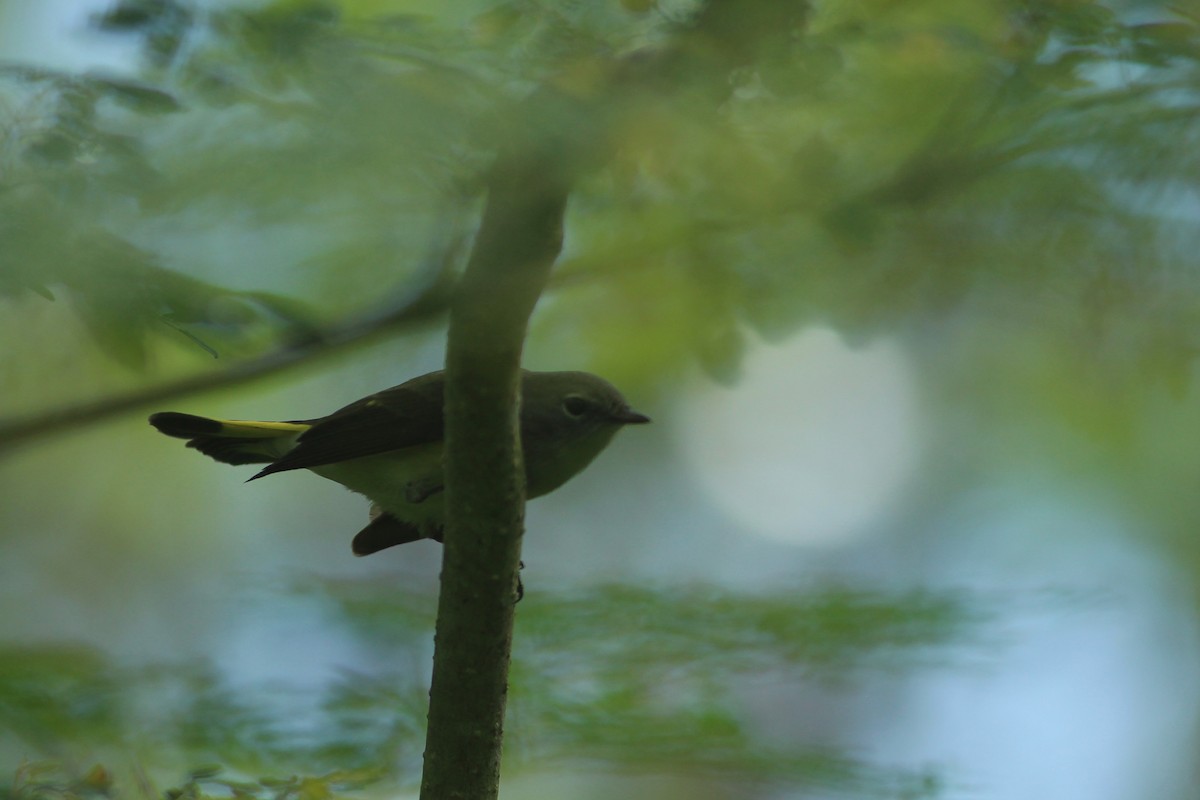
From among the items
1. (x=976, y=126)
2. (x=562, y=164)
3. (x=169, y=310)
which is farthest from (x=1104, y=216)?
(x=169, y=310)

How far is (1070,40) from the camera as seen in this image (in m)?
2.76

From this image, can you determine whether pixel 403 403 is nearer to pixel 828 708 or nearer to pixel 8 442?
pixel 8 442

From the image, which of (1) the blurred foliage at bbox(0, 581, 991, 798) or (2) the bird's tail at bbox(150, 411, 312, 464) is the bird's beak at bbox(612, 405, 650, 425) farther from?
(2) the bird's tail at bbox(150, 411, 312, 464)

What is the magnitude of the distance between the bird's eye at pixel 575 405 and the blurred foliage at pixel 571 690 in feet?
2.55

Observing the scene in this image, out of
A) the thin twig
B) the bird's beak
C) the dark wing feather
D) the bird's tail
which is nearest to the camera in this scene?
the thin twig

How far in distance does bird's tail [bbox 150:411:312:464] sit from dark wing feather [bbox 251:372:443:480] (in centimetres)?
19

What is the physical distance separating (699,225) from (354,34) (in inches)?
47.6

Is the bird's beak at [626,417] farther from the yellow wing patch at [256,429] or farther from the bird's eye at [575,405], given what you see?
the yellow wing patch at [256,429]

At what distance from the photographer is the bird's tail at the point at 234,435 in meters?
4.18

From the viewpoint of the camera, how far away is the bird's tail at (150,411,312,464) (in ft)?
13.7

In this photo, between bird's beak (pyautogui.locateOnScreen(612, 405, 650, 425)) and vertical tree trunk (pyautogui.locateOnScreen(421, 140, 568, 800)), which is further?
bird's beak (pyautogui.locateOnScreen(612, 405, 650, 425))

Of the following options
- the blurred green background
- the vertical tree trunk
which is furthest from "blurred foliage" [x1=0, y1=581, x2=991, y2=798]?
the vertical tree trunk

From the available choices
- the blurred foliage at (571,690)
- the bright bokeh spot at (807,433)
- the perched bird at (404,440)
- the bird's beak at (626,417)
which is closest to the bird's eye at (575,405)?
the perched bird at (404,440)

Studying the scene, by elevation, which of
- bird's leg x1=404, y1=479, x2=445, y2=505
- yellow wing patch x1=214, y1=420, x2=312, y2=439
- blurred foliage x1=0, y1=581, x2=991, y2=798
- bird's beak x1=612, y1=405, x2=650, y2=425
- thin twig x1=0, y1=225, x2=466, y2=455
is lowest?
blurred foliage x1=0, y1=581, x2=991, y2=798
